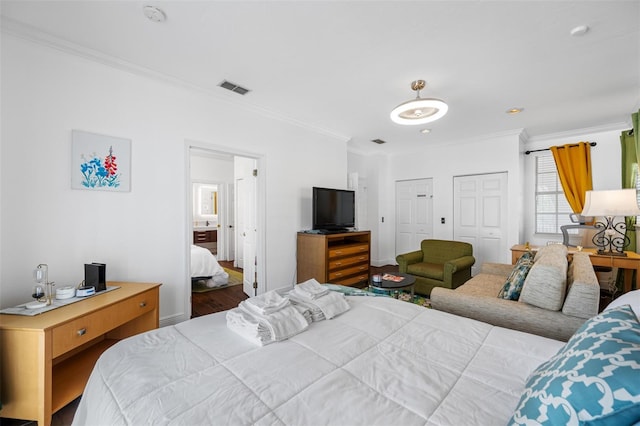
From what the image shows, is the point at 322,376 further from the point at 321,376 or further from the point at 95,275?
the point at 95,275

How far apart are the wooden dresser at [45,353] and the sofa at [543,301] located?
2487mm

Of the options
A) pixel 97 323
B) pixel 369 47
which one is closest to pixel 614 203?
pixel 369 47

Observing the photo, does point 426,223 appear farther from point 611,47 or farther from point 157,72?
point 157,72

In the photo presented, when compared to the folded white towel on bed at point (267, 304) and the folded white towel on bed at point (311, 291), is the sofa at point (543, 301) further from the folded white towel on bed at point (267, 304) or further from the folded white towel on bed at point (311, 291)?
the folded white towel on bed at point (267, 304)

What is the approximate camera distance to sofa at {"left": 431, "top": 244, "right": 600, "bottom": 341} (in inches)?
65.1

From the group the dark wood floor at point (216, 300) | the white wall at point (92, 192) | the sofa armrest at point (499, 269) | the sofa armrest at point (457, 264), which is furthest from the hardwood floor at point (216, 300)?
the sofa armrest at point (499, 269)

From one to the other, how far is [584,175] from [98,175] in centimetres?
632

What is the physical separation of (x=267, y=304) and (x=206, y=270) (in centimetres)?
311

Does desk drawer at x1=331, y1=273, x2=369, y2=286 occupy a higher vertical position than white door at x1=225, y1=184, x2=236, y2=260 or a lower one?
lower

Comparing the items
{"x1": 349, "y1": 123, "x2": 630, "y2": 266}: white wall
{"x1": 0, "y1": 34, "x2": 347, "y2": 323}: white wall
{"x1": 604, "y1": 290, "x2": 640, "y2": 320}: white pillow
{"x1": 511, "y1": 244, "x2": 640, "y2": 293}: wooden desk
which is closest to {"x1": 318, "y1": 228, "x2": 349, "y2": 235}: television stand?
{"x1": 0, "y1": 34, "x2": 347, "y2": 323}: white wall

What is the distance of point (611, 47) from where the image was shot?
219 cm

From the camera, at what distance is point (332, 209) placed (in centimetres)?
416

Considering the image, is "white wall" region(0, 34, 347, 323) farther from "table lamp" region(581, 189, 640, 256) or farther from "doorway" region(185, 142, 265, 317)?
"table lamp" region(581, 189, 640, 256)

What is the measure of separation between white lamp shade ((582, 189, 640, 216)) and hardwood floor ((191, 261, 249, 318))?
14.6 feet
